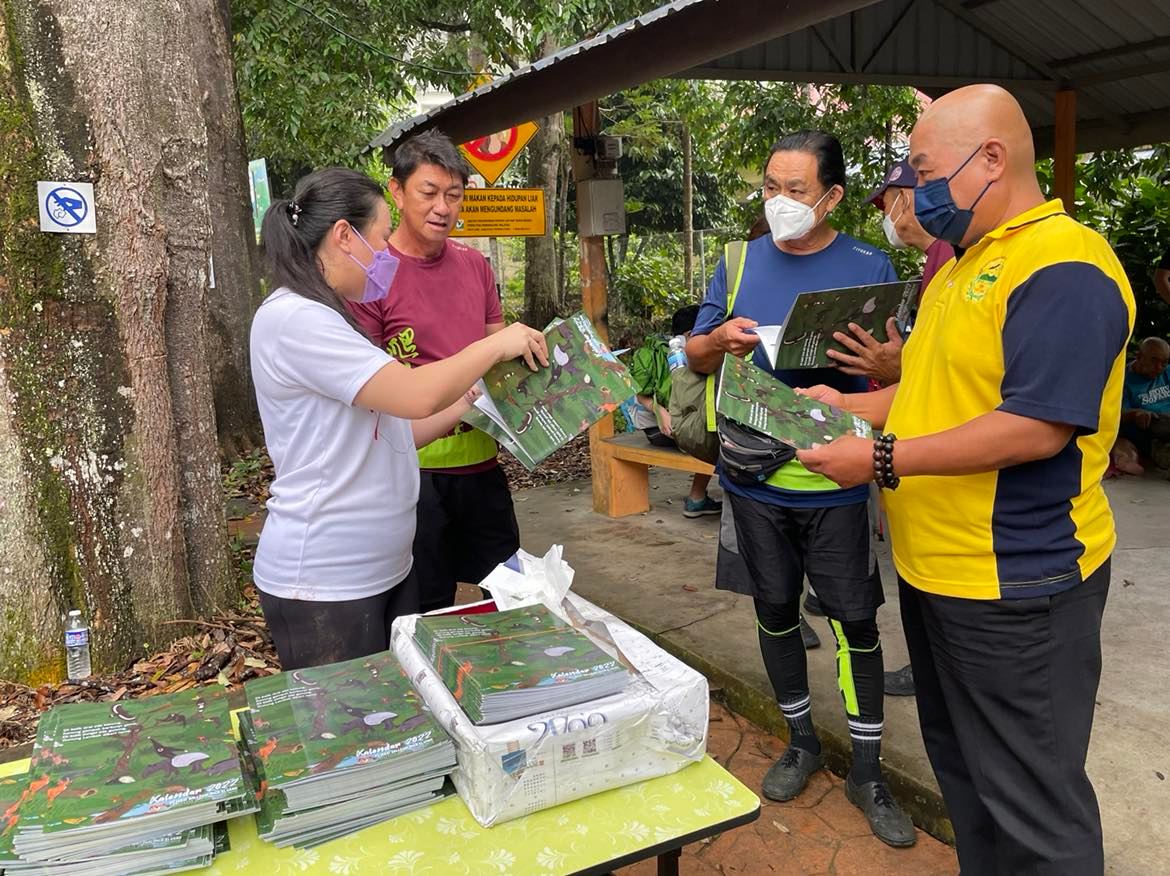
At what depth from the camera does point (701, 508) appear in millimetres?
6000

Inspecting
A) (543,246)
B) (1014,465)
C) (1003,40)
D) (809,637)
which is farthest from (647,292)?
(1014,465)

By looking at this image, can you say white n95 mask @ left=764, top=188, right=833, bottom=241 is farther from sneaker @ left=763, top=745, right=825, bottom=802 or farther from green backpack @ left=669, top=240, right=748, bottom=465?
sneaker @ left=763, top=745, right=825, bottom=802

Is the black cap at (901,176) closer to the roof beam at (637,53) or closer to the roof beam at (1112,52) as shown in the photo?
the roof beam at (637,53)

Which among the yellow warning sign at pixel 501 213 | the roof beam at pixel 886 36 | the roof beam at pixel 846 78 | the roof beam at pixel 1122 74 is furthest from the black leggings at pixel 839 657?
the roof beam at pixel 1122 74

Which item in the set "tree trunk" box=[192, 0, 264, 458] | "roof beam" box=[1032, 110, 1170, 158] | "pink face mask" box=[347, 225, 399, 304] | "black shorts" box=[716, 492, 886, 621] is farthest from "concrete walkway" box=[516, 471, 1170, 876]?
"tree trunk" box=[192, 0, 264, 458]

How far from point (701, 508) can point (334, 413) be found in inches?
165

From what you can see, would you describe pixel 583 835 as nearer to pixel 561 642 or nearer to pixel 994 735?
pixel 561 642

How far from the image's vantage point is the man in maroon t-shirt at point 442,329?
9.33 feet

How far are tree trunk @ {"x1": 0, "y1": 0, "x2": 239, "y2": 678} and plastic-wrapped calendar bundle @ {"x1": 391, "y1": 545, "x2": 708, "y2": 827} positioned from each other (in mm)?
1988

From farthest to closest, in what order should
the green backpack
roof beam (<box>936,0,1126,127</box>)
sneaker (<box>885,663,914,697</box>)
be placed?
roof beam (<box>936,0,1126,127</box>) → sneaker (<box>885,663,914,697</box>) → the green backpack

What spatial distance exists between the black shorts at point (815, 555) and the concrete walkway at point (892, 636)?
0.68m

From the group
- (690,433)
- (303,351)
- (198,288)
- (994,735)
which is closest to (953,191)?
(994,735)

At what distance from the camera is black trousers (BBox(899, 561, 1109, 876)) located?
1787 mm

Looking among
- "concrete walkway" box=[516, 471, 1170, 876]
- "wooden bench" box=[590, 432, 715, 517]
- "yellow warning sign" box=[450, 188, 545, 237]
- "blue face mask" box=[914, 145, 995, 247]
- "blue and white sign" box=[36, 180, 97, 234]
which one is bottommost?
"concrete walkway" box=[516, 471, 1170, 876]
